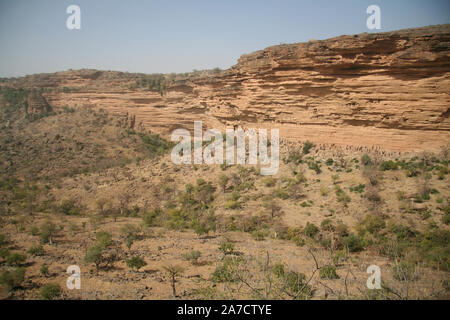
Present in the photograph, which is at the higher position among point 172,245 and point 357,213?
point 357,213

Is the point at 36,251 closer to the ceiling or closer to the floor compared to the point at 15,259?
closer to the floor

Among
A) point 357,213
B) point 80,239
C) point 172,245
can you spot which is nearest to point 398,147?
point 357,213

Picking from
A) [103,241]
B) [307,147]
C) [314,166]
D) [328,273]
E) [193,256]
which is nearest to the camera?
[328,273]

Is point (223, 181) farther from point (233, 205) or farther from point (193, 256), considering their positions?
point (193, 256)

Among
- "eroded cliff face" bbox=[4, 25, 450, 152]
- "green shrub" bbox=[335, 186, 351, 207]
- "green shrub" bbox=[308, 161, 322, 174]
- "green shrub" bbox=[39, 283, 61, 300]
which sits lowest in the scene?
"green shrub" bbox=[39, 283, 61, 300]

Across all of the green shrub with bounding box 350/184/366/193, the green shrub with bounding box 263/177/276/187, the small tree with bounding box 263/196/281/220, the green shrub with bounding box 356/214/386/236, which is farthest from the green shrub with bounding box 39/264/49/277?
the green shrub with bounding box 350/184/366/193

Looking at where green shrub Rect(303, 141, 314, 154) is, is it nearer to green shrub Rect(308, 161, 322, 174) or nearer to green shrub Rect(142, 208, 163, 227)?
green shrub Rect(308, 161, 322, 174)

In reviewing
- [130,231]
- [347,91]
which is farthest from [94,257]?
[347,91]

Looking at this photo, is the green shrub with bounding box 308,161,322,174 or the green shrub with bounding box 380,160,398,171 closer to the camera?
the green shrub with bounding box 380,160,398,171
